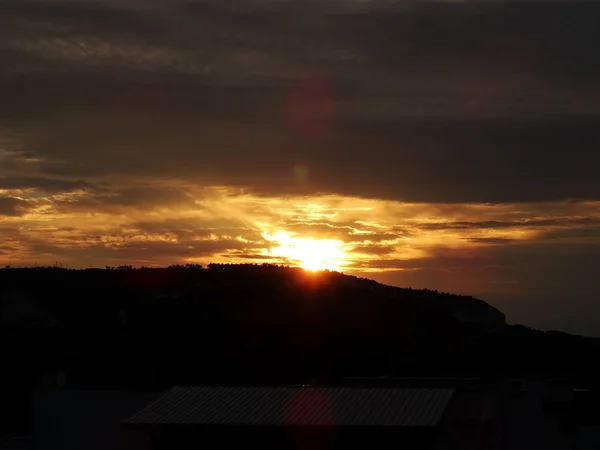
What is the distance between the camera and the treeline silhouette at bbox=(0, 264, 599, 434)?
61500mm

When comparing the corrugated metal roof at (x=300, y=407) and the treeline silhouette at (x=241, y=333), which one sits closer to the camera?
the corrugated metal roof at (x=300, y=407)

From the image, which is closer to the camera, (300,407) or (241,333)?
(300,407)

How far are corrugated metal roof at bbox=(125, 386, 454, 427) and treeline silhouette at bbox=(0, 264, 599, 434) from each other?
82.6ft

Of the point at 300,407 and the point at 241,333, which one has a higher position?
the point at 241,333

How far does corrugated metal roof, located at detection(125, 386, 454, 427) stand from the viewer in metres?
26.9

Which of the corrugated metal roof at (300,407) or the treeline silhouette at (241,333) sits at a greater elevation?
the treeline silhouette at (241,333)

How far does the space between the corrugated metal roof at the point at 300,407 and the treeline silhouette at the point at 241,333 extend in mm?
25182

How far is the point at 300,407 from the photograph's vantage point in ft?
92.4

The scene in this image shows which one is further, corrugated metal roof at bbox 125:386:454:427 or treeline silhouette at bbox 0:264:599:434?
treeline silhouette at bbox 0:264:599:434

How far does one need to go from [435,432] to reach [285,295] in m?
55.5

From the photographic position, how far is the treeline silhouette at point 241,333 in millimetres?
61500

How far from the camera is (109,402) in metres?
29.9

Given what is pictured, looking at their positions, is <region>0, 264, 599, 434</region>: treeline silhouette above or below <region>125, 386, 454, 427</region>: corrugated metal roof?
above

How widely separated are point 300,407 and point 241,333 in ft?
145
